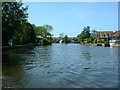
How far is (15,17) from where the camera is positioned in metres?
51.7

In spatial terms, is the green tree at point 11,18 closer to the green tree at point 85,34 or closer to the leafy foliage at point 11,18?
the leafy foliage at point 11,18

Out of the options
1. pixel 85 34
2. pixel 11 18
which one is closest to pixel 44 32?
pixel 85 34

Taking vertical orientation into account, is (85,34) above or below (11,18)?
below

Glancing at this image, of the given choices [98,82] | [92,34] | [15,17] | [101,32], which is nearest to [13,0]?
[15,17]

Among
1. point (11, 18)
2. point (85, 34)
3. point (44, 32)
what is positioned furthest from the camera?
point (85, 34)

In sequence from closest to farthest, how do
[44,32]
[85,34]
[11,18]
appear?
[11,18]
[44,32]
[85,34]

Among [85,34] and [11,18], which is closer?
[11,18]

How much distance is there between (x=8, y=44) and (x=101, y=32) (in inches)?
3120

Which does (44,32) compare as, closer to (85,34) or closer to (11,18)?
(85,34)

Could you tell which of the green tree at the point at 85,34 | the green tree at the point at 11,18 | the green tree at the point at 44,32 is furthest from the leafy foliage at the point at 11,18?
the green tree at the point at 85,34

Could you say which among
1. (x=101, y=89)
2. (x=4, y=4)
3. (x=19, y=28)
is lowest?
(x=101, y=89)

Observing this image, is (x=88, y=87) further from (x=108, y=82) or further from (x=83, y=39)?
(x=83, y=39)

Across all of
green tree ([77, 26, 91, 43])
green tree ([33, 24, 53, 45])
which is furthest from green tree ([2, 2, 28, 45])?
green tree ([77, 26, 91, 43])

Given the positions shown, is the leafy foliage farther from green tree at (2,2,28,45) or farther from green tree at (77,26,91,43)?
green tree at (77,26,91,43)
